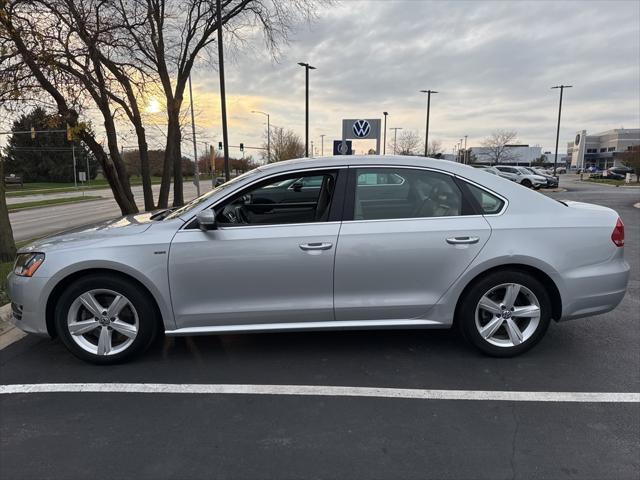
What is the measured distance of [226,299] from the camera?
357 centimetres

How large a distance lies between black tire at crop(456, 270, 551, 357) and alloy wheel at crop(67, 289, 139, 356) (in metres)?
2.57

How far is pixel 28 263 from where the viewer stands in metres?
3.63

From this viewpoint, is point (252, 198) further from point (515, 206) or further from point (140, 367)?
point (515, 206)

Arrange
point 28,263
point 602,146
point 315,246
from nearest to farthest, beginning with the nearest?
point 315,246 < point 28,263 < point 602,146

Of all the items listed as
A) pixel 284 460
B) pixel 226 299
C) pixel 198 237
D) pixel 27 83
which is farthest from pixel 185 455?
pixel 27 83

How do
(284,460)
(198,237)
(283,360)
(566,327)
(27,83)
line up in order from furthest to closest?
(27,83) → (566,327) → (283,360) → (198,237) → (284,460)

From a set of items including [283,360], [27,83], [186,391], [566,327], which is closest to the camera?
[186,391]

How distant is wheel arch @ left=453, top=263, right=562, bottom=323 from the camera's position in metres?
3.67

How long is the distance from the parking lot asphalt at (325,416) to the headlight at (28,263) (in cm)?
77

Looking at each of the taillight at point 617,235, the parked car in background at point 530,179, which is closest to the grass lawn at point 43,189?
the parked car in background at point 530,179

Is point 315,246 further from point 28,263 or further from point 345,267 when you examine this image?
point 28,263

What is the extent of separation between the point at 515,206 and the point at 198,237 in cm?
250

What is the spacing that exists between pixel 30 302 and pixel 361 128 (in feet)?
45.3

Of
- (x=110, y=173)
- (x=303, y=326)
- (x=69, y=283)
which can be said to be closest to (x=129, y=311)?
(x=69, y=283)
